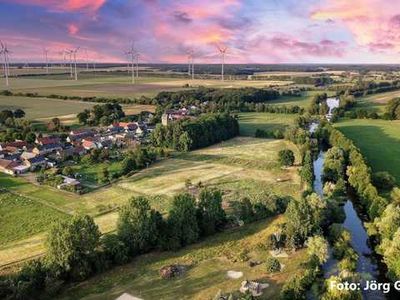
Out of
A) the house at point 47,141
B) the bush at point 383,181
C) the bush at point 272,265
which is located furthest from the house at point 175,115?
the bush at point 272,265

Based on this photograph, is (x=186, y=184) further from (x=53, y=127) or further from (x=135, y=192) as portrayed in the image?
(x=53, y=127)

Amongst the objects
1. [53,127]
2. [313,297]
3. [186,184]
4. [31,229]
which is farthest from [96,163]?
[313,297]

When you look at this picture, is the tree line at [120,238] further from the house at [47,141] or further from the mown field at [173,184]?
the house at [47,141]

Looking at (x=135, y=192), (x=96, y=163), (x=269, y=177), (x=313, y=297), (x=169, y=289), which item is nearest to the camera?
(x=313, y=297)

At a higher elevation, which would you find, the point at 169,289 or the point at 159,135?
the point at 159,135

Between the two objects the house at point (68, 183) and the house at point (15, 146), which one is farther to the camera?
the house at point (15, 146)

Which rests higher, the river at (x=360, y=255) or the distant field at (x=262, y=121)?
the distant field at (x=262, y=121)

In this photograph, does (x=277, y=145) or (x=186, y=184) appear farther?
(x=277, y=145)

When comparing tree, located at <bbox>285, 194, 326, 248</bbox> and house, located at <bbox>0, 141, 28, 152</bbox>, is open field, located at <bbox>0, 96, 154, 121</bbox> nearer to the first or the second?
house, located at <bbox>0, 141, 28, 152</bbox>
